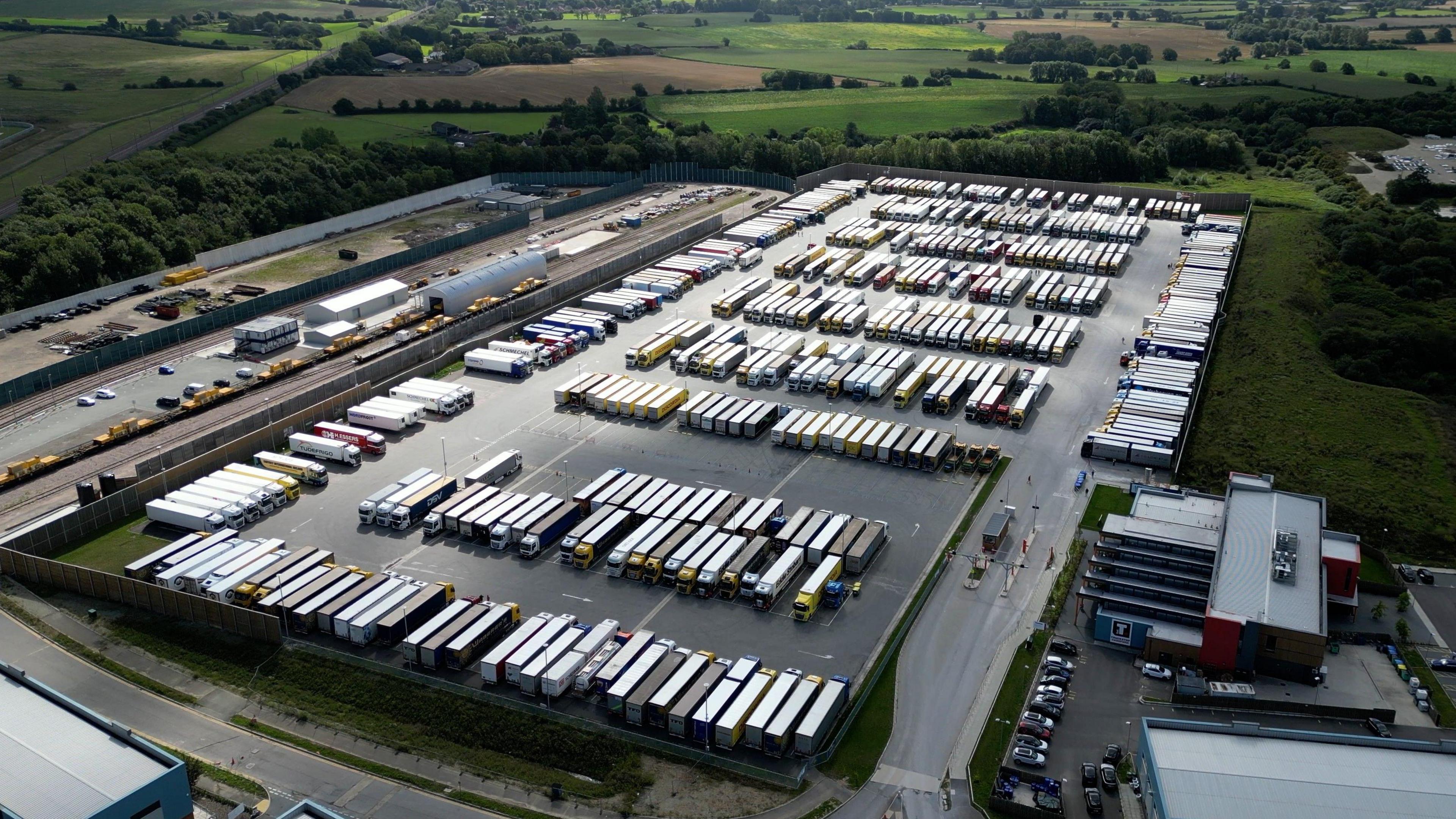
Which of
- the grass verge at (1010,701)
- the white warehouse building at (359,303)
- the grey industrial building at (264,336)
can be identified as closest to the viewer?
the grass verge at (1010,701)

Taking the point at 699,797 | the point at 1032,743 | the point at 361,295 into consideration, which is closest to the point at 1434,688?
the point at 1032,743

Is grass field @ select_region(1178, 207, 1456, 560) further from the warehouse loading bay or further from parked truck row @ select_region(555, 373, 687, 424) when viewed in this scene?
parked truck row @ select_region(555, 373, 687, 424)

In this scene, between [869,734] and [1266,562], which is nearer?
[869,734]

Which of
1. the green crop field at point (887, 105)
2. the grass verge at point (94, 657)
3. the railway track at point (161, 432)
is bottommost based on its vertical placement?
the grass verge at point (94, 657)

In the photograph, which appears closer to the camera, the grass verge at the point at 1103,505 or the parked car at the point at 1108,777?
the parked car at the point at 1108,777

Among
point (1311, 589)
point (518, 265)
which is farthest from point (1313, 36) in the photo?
point (1311, 589)

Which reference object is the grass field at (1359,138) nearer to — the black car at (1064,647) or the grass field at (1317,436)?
the grass field at (1317,436)

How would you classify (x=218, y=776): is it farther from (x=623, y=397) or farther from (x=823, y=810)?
(x=623, y=397)

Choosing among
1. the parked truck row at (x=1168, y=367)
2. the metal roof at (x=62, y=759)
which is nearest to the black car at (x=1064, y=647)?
the parked truck row at (x=1168, y=367)
